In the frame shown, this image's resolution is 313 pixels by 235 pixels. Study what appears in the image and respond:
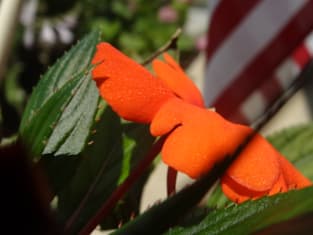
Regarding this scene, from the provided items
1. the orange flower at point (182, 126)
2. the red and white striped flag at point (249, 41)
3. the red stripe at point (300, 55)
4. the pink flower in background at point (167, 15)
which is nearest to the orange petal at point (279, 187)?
the orange flower at point (182, 126)

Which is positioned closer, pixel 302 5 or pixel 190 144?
pixel 190 144

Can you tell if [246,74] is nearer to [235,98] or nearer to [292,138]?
[235,98]

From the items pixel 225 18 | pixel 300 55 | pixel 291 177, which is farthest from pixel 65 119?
pixel 300 55

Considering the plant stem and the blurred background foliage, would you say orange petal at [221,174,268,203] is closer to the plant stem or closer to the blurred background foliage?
the plant stem

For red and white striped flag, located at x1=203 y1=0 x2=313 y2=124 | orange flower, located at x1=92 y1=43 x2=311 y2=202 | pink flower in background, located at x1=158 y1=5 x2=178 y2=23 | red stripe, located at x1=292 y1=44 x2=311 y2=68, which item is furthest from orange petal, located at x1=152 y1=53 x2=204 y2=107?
pink flower in background, located at x1=158 y1=5 x2=178 y2=23

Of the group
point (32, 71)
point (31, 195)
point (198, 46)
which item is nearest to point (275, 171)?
point (31, 195)

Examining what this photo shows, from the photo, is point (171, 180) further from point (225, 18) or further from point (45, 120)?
point (225, 18)
